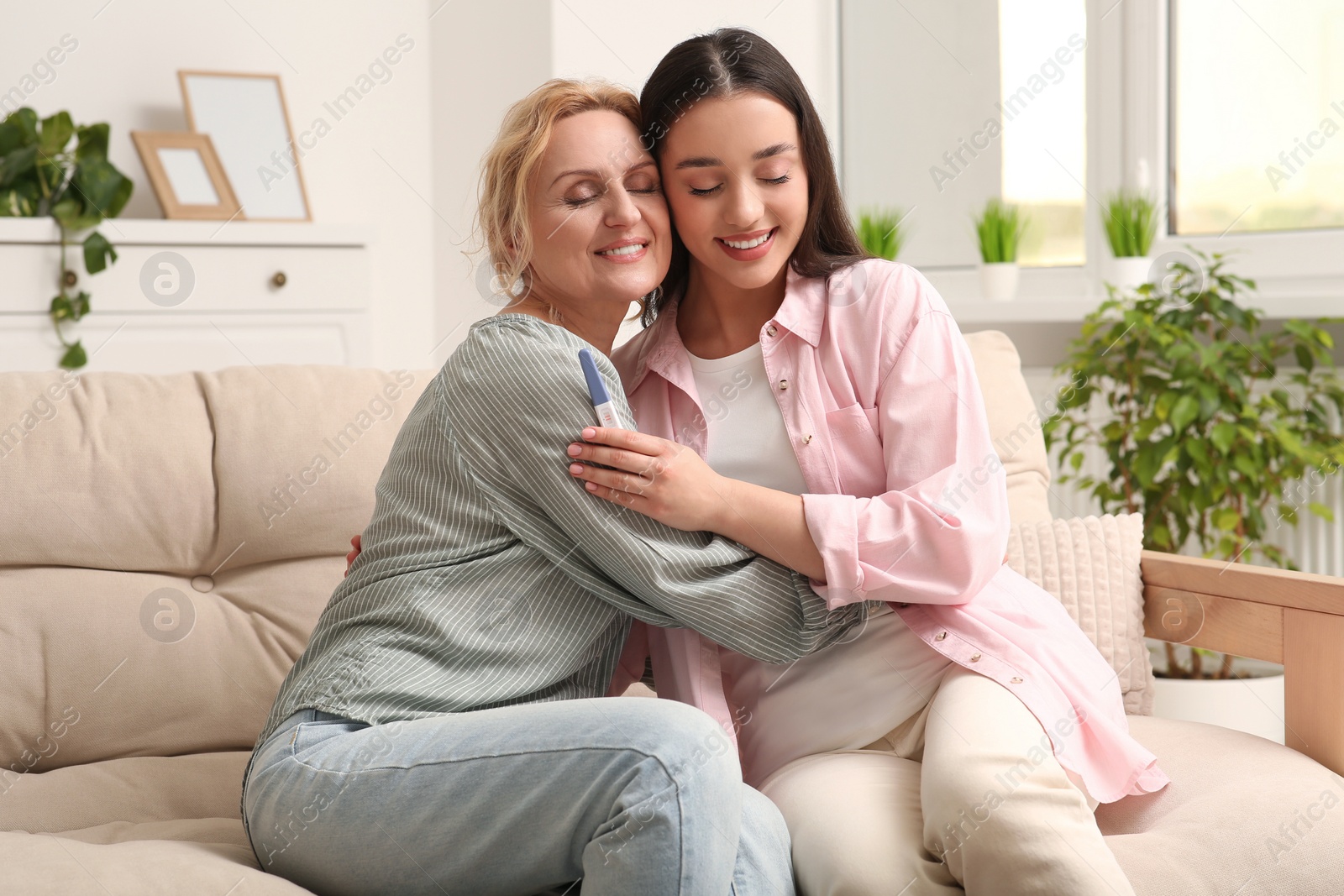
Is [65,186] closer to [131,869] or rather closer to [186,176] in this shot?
[186,176]

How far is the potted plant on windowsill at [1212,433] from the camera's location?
2285mm

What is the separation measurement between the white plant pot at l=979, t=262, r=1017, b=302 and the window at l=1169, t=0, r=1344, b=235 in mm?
422

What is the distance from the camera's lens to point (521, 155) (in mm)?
1325

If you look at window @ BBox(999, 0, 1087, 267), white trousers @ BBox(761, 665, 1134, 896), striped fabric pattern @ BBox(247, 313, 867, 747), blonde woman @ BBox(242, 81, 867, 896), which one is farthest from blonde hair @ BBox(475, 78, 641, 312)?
window @ BBox(999, 0, 1087, 267)

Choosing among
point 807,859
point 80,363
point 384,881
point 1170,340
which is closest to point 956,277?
point 1170,340

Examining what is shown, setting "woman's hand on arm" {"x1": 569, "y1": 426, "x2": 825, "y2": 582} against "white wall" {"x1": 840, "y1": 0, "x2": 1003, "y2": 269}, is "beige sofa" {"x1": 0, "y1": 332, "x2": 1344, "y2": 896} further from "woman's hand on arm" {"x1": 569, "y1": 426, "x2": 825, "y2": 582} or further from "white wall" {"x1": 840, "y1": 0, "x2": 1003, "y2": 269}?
"white wall" {"x1": 840, "y1": 0, "x2": 1003, "y2": 269}

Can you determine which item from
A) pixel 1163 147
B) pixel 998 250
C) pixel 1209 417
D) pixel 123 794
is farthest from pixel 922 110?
pixel 123 794

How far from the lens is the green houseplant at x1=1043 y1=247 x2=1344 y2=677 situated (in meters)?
2.31

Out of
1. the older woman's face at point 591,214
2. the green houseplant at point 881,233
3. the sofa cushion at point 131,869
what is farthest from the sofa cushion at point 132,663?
the green houseplant at point 881,233

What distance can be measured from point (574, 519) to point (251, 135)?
2.64 meters

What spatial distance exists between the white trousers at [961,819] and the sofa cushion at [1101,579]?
423 millimetres

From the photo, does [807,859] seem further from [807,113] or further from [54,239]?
[54,239]

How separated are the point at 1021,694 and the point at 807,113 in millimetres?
715

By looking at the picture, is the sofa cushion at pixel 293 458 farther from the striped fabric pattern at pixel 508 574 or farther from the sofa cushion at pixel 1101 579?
the sofa cushion at pixel 1101 579
